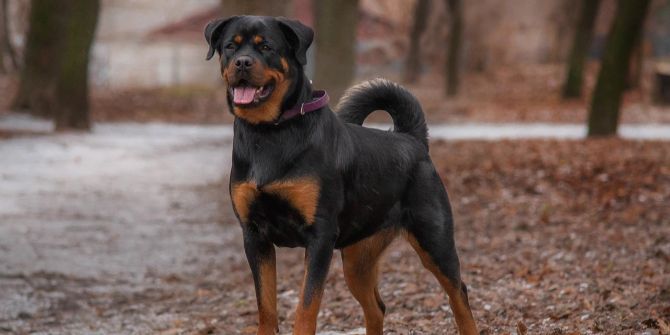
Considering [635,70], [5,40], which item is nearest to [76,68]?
[635,70]

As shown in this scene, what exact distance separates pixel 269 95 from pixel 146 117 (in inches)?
975

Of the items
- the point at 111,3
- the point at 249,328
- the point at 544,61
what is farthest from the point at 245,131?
the point at 111,3

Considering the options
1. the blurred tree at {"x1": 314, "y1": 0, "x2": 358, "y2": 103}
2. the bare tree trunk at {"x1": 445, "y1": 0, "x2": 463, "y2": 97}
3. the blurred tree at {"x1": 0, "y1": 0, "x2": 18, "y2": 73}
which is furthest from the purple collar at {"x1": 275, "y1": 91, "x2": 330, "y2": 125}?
the blurred tree at {"x1": 0, "y1": 0, "x2": 18, "y2": 73}

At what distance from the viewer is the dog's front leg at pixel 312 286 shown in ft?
18.1

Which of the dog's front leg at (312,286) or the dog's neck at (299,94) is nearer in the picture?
the dog's front leg at (312,286)

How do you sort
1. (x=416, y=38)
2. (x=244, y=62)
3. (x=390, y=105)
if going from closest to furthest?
(x=244, y=62) → (x=390, y=105) → (x=416, y=38)

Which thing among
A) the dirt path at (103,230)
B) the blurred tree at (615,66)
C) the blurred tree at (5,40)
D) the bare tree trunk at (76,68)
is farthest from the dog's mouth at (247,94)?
the blurred tree at (5,40)

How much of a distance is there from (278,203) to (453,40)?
3119 centimetres

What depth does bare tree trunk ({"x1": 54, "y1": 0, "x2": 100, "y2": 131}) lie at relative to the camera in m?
22.1

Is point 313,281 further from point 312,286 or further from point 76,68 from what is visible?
point 76,68

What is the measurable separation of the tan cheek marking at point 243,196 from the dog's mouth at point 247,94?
397 millimetres

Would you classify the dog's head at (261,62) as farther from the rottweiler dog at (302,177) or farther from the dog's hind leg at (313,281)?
the dog's hind leg at (313,281)

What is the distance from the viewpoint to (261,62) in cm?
538

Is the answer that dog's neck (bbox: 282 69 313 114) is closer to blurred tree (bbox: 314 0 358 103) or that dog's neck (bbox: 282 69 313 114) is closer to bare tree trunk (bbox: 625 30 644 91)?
blurred tree (bbox: 314 0 358 103)
